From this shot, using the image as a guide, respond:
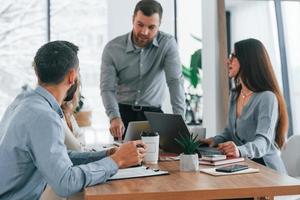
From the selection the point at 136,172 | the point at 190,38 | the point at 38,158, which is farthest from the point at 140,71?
the point at 190,38

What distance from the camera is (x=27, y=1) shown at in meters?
5.25

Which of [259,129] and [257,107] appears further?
[257,107]

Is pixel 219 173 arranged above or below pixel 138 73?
below

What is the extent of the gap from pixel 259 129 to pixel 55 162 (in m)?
1.22

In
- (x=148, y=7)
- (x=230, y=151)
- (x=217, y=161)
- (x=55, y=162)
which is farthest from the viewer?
(x=148, y=7)

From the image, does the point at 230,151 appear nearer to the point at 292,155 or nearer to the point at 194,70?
the point at 292,155

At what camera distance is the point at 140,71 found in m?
3.00

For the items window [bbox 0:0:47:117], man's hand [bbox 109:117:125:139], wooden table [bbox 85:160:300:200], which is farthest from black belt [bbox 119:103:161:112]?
window [bbox 0:0:47:117]

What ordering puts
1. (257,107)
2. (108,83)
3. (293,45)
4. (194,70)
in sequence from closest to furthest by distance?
(257,107)
(108,83)
(293,45)
(194,70)

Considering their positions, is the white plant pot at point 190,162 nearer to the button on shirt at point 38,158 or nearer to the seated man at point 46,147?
the seated man at point 46,147

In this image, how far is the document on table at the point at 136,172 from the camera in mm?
1661

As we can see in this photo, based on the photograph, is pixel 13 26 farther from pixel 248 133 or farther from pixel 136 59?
pixel 248 133

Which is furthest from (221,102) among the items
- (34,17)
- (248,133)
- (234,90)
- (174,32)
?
(34,17)

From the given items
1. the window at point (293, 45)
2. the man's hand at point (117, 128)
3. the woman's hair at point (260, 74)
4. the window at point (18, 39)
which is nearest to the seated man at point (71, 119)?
the man's hand at point (117, 128)
